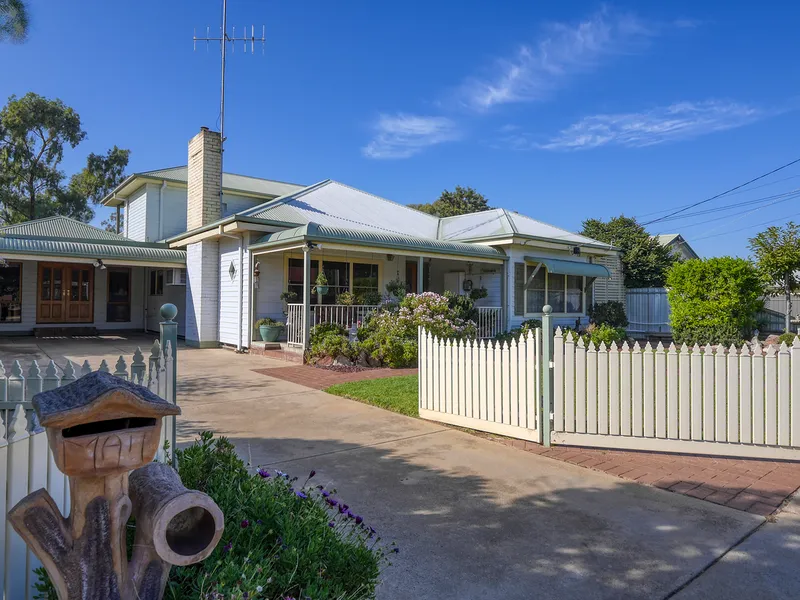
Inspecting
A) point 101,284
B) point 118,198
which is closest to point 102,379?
point 101,284

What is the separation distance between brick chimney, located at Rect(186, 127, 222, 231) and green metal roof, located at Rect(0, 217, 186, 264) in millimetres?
1738

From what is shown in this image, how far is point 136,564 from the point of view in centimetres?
163

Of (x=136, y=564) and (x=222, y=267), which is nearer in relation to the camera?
(x=136, y=564)

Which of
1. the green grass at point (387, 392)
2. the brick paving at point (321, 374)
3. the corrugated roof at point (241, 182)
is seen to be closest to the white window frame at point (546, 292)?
the brick paving at point (321, 374)

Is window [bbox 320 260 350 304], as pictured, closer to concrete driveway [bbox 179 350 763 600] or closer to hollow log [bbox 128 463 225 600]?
concrete driveway [bbox 179 350 763 600]

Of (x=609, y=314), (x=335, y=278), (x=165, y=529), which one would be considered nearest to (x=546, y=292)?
(x=609, y=314)

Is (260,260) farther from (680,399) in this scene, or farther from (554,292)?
(680,399)

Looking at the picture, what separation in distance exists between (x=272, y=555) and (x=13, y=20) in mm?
6911

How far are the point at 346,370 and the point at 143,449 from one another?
9014 mm

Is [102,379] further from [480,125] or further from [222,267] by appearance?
[480,125]

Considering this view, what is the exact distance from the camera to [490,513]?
11.9ft

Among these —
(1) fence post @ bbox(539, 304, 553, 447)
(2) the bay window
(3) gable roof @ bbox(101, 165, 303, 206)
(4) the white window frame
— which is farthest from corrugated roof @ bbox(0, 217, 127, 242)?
(1) fence post @ bbox(539, 304, 553, 447)

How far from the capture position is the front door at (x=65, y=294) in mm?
17719

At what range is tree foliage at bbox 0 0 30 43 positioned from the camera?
19.1 feet
